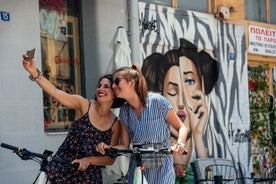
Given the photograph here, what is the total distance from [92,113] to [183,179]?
510cm

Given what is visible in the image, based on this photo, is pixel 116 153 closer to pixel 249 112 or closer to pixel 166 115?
pixel 166 115

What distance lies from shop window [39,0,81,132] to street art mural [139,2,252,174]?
5.39 ft

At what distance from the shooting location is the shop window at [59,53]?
9031 mm

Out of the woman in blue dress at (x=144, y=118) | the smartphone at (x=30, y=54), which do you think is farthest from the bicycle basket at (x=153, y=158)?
the smartphone at (x=30, y=54)

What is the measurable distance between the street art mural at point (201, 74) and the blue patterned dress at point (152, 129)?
5142 millimetres

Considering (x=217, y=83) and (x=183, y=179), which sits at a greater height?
(x=217, y=83)

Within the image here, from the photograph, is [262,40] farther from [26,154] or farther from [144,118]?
[26,154]

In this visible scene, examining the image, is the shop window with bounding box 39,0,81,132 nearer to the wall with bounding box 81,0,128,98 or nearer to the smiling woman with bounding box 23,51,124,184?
the wall with bounding box 81,0,128,98

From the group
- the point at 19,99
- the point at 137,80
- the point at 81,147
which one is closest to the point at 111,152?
the point at 81,147

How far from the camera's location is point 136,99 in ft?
18.8

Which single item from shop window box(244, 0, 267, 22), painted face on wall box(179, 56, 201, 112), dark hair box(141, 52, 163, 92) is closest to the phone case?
dark hair box(141, 52, 163, 92)

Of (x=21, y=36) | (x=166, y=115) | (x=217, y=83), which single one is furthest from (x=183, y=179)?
(x=166, y=115)

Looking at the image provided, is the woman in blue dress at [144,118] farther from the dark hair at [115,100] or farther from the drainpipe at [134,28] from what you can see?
the drainpipe at [134,28]

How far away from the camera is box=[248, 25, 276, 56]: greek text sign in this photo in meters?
13.7
